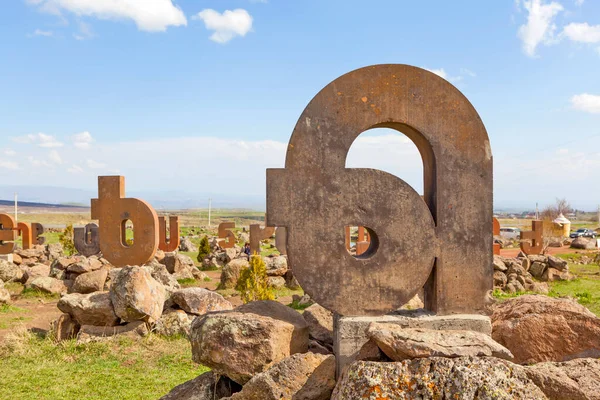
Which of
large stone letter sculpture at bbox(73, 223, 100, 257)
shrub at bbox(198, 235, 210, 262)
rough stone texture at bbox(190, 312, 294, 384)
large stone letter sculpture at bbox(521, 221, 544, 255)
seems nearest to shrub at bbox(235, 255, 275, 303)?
rough stone texture at bbox(190, 312, 294, 384)

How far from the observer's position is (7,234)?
71.7ft

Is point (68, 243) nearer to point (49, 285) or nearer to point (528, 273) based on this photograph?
point (49, 285)

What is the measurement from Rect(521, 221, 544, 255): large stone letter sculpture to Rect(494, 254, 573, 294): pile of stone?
3631 millimetres

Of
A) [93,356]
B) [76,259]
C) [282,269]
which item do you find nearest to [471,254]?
[93,356]

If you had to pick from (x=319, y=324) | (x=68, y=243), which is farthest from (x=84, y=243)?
(x=319, y=324)

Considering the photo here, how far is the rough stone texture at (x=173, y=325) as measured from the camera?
8.89 m

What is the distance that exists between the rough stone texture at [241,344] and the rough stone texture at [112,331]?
452 centimetres

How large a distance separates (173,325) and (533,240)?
21.2m

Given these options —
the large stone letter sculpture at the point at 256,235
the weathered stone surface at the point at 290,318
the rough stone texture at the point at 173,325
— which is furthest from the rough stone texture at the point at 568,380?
the large stone letter sculpture at the point at 256,235

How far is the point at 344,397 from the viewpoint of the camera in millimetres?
3535

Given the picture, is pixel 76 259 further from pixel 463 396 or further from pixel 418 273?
pixel 463 396

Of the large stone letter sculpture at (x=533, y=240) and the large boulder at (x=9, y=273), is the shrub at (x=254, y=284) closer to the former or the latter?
the large boulder at (x=9, y=273)

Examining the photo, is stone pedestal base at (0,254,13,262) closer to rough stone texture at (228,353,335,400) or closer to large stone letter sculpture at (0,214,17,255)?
large stone letter sculpture at (0,214,17,255)

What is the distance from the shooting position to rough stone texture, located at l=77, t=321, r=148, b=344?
8617 millimetres
